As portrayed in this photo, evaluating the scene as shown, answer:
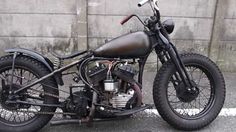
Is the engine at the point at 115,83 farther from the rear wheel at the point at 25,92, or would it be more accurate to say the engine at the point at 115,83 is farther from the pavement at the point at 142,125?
the rear wheel at the point at 25,92

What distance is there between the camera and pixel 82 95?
319 cm

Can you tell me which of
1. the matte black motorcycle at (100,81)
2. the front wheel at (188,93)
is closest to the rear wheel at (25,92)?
A: the matte black motorcycle at (100,81)

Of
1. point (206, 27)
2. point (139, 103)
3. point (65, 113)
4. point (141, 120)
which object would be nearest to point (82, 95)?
point (65, 113)

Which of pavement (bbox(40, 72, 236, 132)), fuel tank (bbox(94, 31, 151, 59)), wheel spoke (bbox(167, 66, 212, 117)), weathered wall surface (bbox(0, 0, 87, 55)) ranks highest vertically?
weathered wall surface (bbox(0, 0, 87, 55))

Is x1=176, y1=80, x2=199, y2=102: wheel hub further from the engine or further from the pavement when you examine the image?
the engine

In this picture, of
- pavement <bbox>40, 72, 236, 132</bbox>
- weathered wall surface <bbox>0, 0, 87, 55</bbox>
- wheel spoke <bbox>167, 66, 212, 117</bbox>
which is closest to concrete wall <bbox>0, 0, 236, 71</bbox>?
weathered wall surface <bbox>0, 0, 87, 55</bbox>

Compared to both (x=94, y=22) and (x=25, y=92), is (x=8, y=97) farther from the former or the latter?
(x=94, y=22)

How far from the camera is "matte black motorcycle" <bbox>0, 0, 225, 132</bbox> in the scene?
10.2ft

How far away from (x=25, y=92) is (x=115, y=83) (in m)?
0.92

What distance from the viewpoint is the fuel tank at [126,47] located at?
10.0 feet

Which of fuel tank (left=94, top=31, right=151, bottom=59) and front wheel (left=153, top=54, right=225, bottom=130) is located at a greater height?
fuel tank (left=94, top=31, right=151, bottom=59)

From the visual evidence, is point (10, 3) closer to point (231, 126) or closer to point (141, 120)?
point (141, 120)

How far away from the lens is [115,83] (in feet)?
10.3

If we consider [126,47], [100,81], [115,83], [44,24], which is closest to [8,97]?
[100,81]
